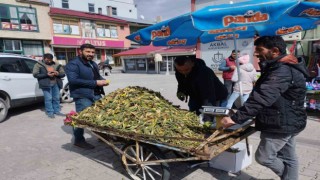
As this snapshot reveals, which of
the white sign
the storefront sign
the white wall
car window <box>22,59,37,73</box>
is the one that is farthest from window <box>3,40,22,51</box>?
car window <box>22,59,37,73</box>

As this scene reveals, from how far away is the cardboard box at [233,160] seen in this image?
3.52 meters

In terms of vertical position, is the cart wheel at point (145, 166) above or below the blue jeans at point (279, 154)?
below

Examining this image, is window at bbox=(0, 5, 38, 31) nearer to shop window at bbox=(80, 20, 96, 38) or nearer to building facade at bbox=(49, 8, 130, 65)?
building facade at bbox=(49, 8, 130, 65)

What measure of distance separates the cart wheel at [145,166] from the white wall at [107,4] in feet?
120

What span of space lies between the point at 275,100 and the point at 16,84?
7.09 meters

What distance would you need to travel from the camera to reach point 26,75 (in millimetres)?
7641

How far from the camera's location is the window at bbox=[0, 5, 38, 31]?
83.0 ft

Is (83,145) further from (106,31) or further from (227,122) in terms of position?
(106,31)

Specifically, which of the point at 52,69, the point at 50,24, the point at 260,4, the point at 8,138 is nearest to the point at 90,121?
the point at 260,4

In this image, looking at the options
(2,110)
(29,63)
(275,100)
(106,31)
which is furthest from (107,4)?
(275,100)

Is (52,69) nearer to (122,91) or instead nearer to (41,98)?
(41,98)

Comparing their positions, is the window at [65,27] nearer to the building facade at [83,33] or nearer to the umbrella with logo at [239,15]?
the building facade at [83,33]

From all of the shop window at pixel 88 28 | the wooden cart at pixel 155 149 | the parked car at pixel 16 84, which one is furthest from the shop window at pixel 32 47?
the wooden cart at pixel 155 149

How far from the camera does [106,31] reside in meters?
35.2
